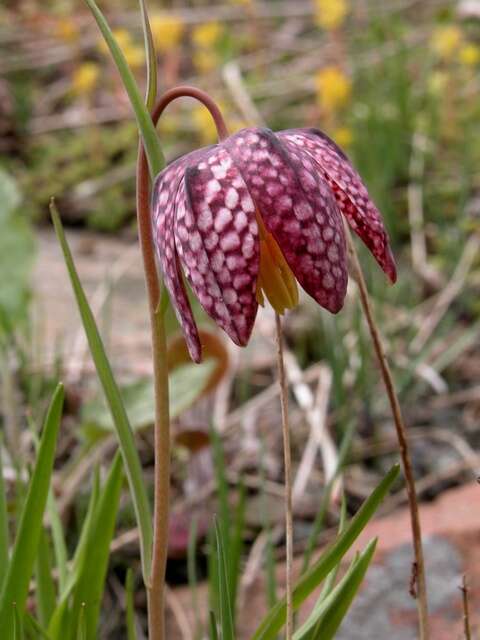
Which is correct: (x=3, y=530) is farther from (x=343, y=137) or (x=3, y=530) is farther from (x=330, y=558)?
Answer: (x=343, y=137)

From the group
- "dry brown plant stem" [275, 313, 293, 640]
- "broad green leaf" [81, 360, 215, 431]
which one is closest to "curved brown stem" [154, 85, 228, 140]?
"dry brown plant stem" [275, 313, 293, 640]

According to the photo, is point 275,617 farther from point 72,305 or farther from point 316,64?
point 316,64

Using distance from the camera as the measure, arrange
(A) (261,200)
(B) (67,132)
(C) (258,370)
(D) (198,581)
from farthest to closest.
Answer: (B) (67,132) < (C) (258,370) < (D) (198,581) < (A) (261,200)

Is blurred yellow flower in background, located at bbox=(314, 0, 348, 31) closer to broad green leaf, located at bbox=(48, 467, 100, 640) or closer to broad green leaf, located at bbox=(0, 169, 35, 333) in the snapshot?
broad green leaf, located at bbox=(0, 169, 35, 333)

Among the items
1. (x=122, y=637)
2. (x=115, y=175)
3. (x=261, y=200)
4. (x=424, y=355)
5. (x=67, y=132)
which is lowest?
(x=122, y=637)

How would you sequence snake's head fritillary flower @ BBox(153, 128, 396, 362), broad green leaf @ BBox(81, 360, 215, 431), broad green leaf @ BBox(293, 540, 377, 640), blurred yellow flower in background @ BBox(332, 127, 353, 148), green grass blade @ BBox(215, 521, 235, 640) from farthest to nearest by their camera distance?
1. blurred yellow flower in background @ BBox(332, 127, 353, 148)
2. broad green leaf @ BBox(81, 360, 215, 431)
3. broad green leaf @ BBox(293, 540, 377, 640)
4. green grass blade @ BBox(215, 521, 235, 640)
5. snake's head fritillary flower @ BBox(153, 128, 396, 362)

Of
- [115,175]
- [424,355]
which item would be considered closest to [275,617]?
[424,355]
